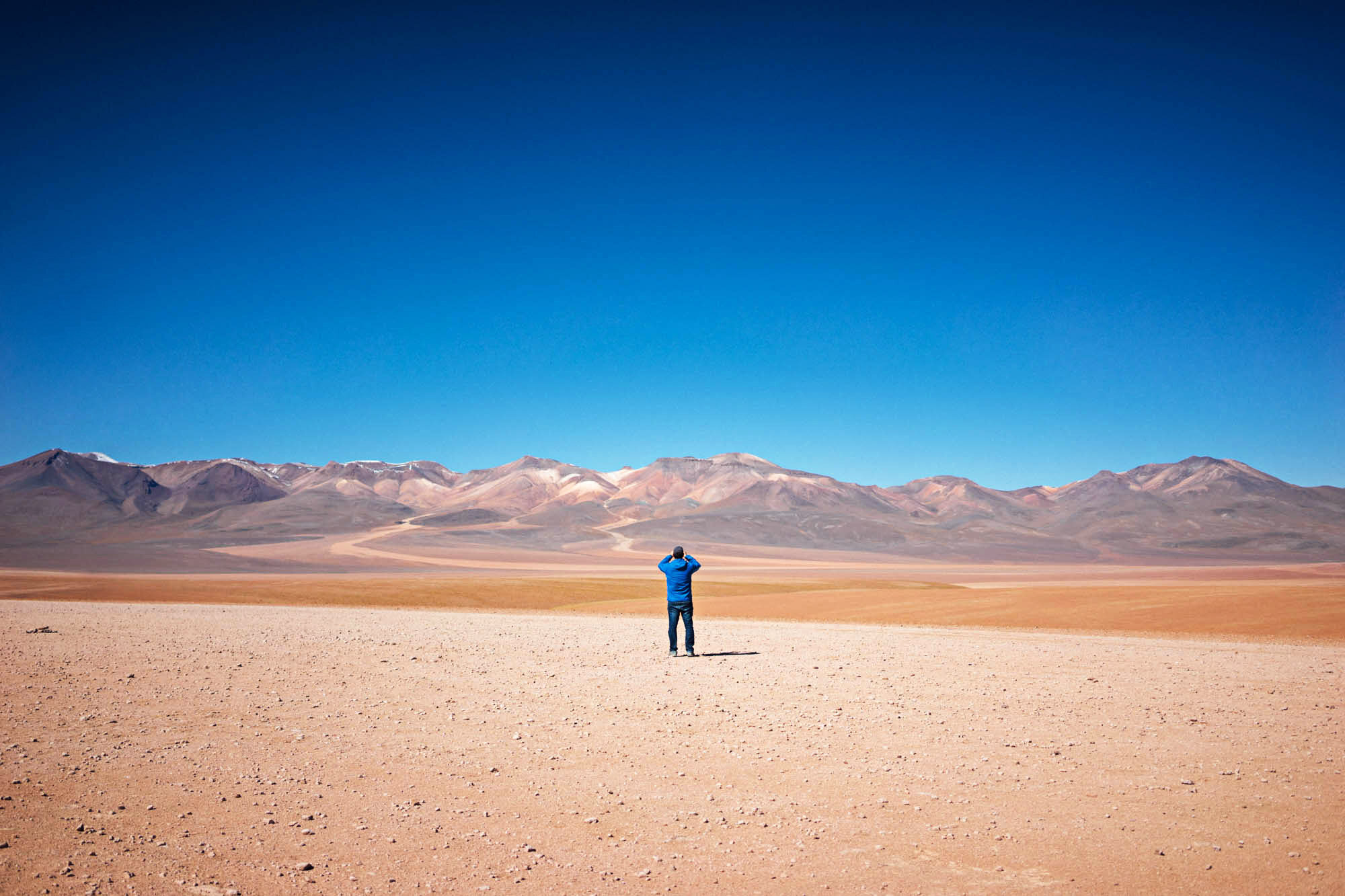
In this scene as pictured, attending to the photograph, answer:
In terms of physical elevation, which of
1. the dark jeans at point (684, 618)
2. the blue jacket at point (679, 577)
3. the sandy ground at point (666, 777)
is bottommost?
the sandy ground at point (666, 777)

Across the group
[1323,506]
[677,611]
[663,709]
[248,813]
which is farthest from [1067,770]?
[1323,506]

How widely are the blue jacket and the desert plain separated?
118 centimetres

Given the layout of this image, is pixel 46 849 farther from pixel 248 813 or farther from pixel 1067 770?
pixel 1067 770

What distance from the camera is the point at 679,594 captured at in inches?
588

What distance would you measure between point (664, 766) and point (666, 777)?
1.02ft

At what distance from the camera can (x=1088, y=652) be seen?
15.2m

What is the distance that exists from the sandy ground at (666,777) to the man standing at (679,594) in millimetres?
1432

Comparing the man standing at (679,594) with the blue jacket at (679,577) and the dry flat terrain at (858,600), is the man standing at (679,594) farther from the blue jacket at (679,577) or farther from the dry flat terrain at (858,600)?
the dry flat terrain at (858,600)

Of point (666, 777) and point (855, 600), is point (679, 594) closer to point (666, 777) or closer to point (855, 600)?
point (666, 777)

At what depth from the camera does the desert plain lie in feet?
17.3

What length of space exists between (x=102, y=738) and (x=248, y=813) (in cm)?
302

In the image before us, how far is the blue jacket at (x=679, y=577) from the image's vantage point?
14711 millimetres

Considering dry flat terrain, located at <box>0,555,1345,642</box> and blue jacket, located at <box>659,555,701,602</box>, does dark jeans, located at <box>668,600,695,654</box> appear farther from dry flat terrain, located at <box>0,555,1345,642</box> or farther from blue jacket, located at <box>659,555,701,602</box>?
dry flat terrain, located at <box>0,555,1345,642</box>

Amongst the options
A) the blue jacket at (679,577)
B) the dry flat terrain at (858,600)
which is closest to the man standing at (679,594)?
the blue jacket at (679,577)
